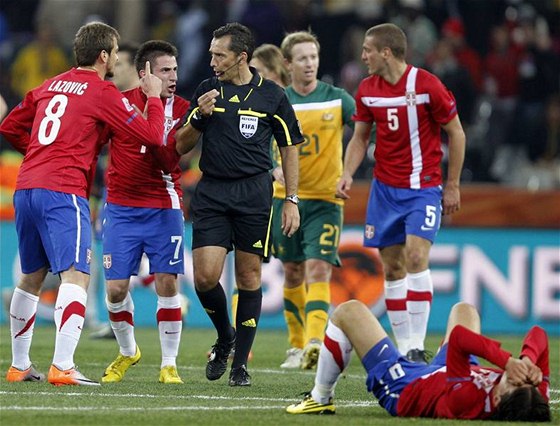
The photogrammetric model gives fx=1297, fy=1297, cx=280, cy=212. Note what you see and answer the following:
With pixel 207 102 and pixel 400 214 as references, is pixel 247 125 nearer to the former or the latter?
pixel 207 102

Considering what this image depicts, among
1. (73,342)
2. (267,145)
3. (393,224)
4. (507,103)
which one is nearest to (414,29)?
(507,103)

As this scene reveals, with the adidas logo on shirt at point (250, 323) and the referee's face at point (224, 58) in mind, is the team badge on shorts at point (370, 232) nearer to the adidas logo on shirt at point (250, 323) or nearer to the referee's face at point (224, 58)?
the adidas logo on shirt at point (250, 323)

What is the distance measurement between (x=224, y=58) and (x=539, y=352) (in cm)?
336

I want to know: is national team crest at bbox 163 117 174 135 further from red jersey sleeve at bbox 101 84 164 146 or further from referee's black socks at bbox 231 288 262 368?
referee's black socks at bbox 231 288 262 368

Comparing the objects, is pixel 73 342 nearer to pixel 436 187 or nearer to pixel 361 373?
pixel 361 373

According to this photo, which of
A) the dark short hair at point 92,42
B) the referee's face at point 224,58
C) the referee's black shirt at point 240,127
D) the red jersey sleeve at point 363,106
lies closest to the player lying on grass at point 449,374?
the referee's black shirt at point 240,127

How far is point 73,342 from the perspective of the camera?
27.2ft

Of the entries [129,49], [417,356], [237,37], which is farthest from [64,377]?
[129,49]

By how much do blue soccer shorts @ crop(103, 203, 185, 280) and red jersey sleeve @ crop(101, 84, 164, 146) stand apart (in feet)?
2.60

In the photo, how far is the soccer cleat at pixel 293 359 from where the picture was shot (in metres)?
10.9

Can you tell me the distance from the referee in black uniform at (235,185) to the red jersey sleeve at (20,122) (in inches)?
40.3

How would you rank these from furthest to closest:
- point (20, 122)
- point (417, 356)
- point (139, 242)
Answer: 1. point (417, 356)
2. point (139, 242)
3. point (20, 122)

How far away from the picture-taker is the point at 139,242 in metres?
9.18

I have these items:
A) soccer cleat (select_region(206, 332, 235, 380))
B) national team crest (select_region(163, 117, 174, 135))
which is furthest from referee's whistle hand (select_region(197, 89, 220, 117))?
soccer cleat (select_region(206, 332, 235, 380))
